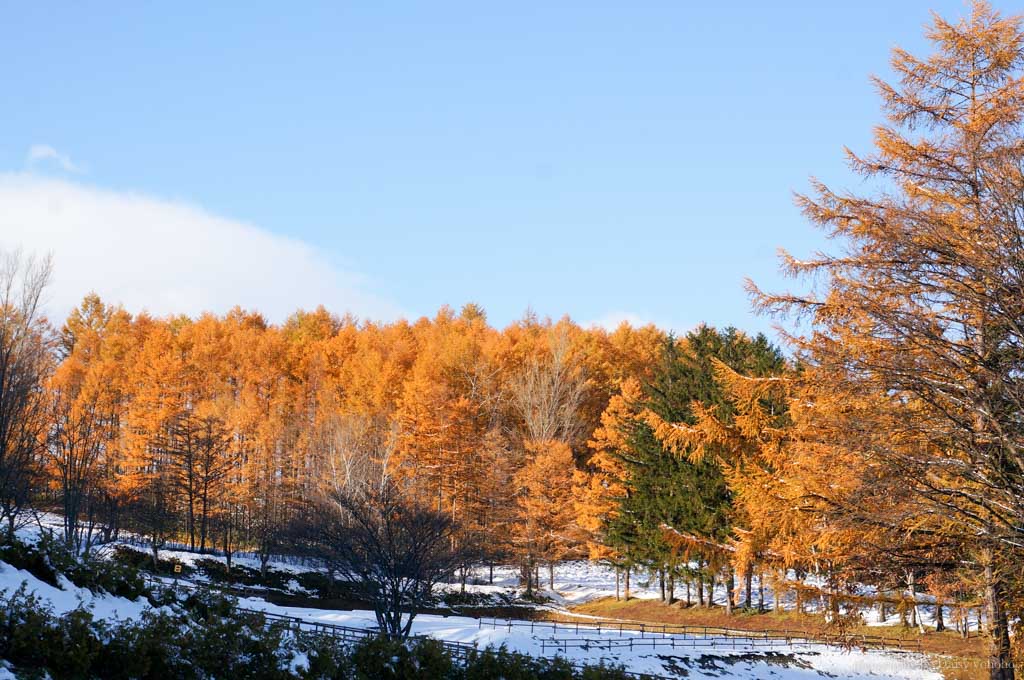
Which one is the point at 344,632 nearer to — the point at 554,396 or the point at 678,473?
the point at 678,473

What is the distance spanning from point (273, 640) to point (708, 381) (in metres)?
35.3

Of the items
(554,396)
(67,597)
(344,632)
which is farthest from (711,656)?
(554,396)

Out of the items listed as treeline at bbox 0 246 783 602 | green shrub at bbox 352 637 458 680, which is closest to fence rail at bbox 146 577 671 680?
green shrub at bbox 352 637 458 680

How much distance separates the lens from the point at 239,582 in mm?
42688

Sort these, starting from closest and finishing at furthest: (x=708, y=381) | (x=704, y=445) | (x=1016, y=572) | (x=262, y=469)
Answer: (x=1016, y=572) → (x=704, y=445) → (x=708, y=381) → (x=262, y=469)

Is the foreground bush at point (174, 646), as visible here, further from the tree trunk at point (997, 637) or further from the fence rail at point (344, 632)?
the tree trunk at point (997, 637)

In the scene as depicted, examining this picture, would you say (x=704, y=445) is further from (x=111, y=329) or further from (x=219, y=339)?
(x=111, y=329)

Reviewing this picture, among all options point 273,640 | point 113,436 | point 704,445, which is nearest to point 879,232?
point 704,445

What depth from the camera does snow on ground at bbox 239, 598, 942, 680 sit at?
26.0m

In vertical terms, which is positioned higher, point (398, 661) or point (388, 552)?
point (388, 552)

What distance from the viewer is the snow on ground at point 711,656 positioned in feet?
85.1

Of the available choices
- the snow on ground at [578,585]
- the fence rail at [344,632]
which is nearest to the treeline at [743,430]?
the snow on ground at [578,585]

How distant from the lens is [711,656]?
91.3 feet

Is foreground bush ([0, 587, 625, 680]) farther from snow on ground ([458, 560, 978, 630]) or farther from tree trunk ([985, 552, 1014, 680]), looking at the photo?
snow on ground ([458, 560, 978, 630])
